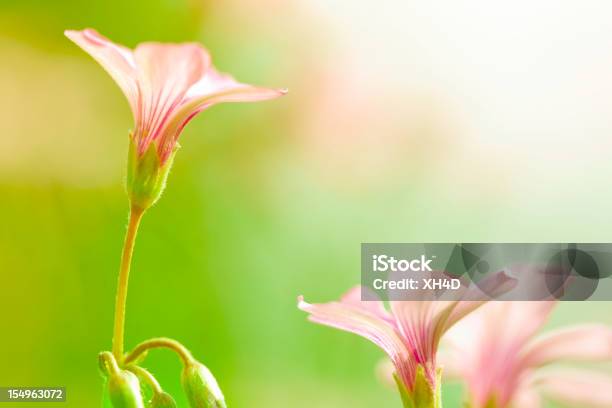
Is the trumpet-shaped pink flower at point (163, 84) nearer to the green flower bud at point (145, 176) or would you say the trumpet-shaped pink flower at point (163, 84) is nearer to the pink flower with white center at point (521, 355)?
the green flower bud at point (145, 176)

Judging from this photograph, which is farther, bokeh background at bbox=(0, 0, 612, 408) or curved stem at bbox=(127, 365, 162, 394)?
bokeh background at bbox=(0, 0, 612, 408)

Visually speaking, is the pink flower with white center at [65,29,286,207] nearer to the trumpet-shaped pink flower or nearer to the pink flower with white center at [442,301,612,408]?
the trumpet-shaped pink flower

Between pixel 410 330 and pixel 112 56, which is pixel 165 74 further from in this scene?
pixel 410 330

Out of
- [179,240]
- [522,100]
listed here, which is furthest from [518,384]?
[179,240]

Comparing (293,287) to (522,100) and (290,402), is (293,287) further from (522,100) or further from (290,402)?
(522,100)

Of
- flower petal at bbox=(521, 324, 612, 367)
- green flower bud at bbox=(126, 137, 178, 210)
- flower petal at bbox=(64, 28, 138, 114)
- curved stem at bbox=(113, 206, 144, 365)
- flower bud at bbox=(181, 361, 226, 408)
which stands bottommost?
flower bud at bbox=(181, 361, 226, 408)

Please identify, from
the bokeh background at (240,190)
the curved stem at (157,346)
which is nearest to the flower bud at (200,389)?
the curved stem at (157,346)

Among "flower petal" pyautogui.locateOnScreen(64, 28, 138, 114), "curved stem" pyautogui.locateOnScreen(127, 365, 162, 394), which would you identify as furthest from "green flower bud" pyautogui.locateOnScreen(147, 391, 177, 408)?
"flower petal" pyautogui.locateOnScreen(64, 28, 138, 114)
